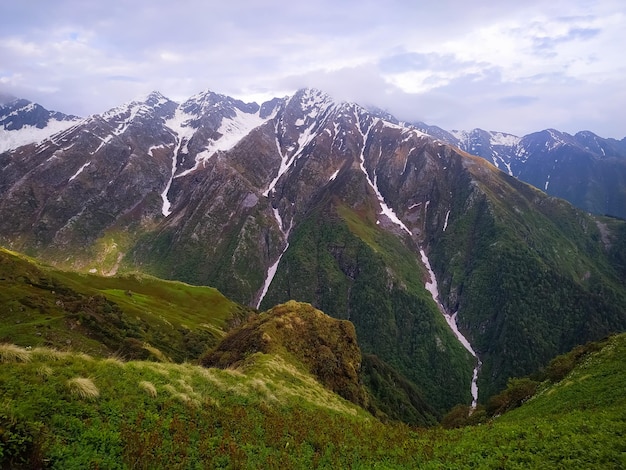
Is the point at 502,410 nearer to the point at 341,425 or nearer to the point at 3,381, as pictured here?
the point at 341,425

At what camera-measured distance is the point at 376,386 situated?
124000mm

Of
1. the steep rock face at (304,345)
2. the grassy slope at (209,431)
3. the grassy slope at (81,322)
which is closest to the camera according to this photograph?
the grassy slope at (209,431)

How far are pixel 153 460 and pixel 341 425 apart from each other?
12.8m

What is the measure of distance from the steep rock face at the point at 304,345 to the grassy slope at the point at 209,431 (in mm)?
22203

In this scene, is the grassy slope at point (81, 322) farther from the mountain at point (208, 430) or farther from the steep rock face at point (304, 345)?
the mountain at point (208, 430)

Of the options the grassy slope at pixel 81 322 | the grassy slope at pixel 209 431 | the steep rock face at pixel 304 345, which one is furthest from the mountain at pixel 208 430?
the steep rock face at pixel 304 345

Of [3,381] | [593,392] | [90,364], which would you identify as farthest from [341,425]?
[593,392]

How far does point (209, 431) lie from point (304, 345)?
3714 cm

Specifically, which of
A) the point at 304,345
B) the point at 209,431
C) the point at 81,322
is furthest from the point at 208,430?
the point at 304,345

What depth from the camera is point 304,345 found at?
53.8 meters

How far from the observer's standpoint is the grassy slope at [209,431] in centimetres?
1303

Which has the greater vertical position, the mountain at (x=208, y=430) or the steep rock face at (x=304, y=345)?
the mountain at (x=208, y=430)

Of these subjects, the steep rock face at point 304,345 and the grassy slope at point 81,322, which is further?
the steep rock face at point 304,345

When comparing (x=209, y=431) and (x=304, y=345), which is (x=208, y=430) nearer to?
(x=209, y=431)
